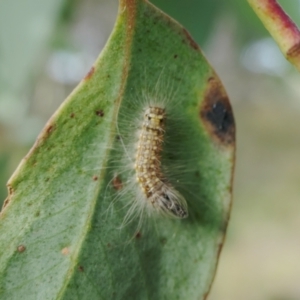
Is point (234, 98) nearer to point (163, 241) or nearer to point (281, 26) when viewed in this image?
point (163, 241)

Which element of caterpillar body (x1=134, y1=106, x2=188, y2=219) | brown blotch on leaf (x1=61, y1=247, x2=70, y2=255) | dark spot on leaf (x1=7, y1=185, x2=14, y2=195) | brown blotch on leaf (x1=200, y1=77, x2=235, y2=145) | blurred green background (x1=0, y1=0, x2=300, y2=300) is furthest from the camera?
blurred green background (x1=0, y1=0, x2=300, y2=300)

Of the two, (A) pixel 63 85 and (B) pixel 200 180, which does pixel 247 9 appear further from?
(A) pixel 63 85

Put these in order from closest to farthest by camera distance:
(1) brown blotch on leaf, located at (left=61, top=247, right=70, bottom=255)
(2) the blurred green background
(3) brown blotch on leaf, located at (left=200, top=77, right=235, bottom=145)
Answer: (1) brown blotch on leaf, located at (left=61, top=247, right=70, bottom=255) → (3) brown blotch on leaf, located at (left=200, top=77, right=235, bottom=145) → (2) the blurred green background

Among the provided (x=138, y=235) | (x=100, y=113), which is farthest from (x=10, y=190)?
(x=138, y=235)

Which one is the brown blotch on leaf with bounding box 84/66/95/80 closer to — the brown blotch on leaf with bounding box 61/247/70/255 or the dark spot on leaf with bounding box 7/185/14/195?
the dark spot on leaf with bounding box 7/185/14/195

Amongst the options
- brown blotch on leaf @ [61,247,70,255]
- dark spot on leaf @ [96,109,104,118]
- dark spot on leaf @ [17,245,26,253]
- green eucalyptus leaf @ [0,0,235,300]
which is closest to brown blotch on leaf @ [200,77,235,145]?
green eucalyptus leaf @ [0,0,235,300]

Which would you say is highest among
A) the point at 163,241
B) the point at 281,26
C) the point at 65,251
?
the point at 281,26
